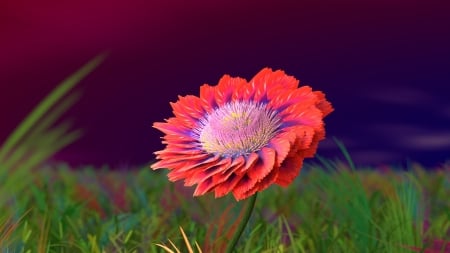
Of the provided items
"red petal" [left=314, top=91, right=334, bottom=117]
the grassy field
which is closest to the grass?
the grassy field

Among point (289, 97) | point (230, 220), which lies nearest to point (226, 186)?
point (289, 97)

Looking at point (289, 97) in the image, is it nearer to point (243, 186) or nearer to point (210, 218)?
point (243, 186)

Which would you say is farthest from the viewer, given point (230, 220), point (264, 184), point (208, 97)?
point (230, 220)

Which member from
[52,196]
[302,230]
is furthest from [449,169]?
[52,196]

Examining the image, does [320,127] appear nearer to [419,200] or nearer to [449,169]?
[419,200]

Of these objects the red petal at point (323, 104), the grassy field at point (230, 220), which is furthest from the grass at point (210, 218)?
the red petal at point (323, 104)

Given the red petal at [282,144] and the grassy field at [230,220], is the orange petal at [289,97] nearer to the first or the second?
the red petal at [282,144]
